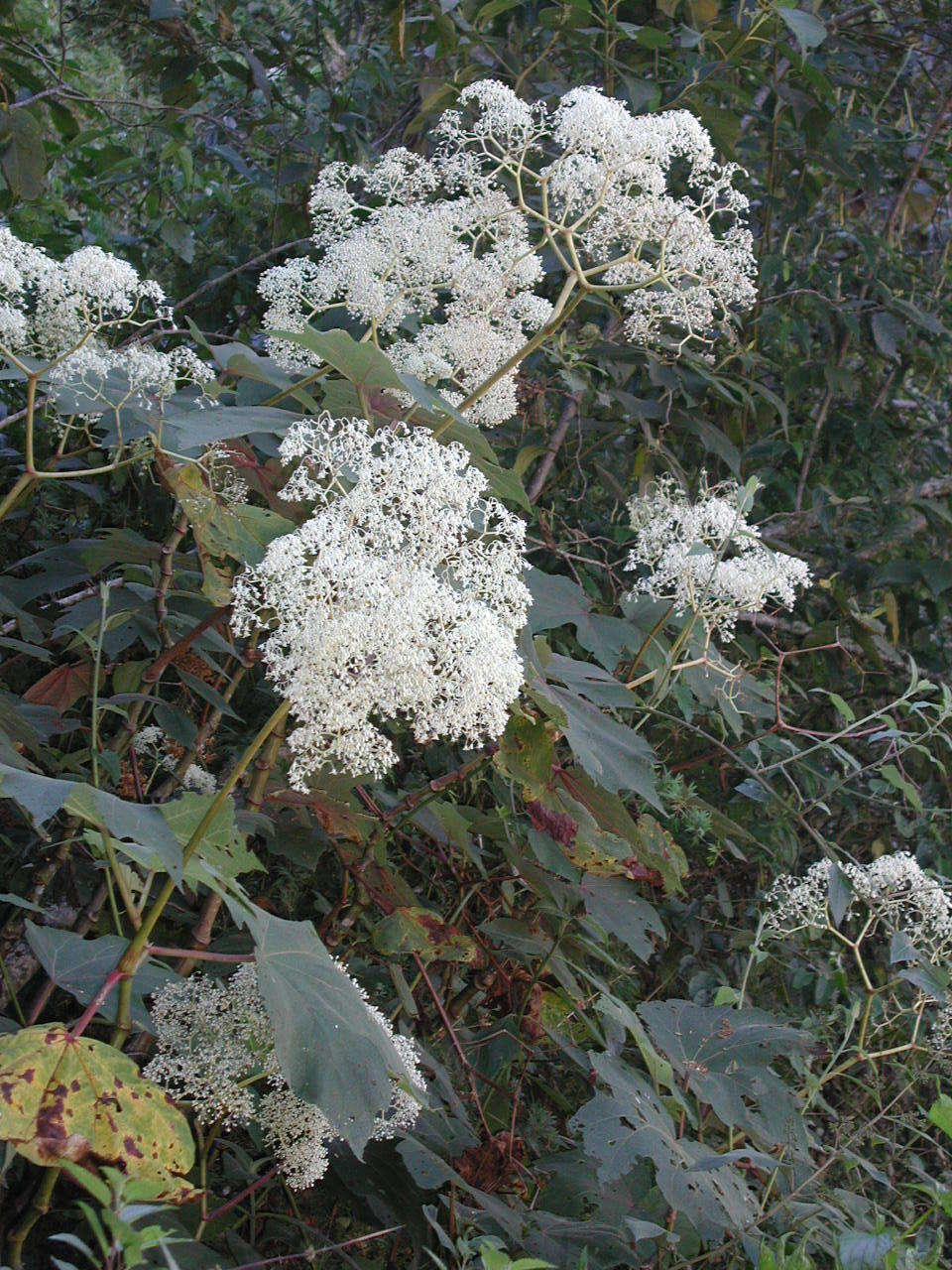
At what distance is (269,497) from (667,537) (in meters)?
0.76

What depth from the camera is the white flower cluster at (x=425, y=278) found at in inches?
71.2

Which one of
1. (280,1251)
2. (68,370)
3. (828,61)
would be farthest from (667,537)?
(828,61)

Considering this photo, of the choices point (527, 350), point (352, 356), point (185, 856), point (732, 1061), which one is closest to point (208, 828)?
point (185, 856)

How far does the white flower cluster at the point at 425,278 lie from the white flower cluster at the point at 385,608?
0.50 m

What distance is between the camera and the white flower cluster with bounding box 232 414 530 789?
46.7 inches

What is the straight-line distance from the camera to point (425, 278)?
1.84m

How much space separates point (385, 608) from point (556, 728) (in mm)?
446


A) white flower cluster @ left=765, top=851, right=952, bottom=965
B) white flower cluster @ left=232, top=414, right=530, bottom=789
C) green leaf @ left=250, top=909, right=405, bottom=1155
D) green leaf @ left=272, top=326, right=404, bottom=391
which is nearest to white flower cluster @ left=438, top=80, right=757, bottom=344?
green leaf @ left=272, top=326, right=404, bottom=391

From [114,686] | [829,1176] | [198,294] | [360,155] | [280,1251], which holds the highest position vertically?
[360,155]

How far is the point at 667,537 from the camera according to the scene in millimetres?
2145

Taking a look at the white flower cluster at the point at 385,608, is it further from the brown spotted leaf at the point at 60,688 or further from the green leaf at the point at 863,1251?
the green leaf at the point at 863,1251

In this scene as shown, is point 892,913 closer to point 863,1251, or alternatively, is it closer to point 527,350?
point 863,1251

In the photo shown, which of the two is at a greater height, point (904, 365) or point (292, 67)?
point (292, 67)

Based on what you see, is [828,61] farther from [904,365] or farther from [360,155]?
[360,155]
